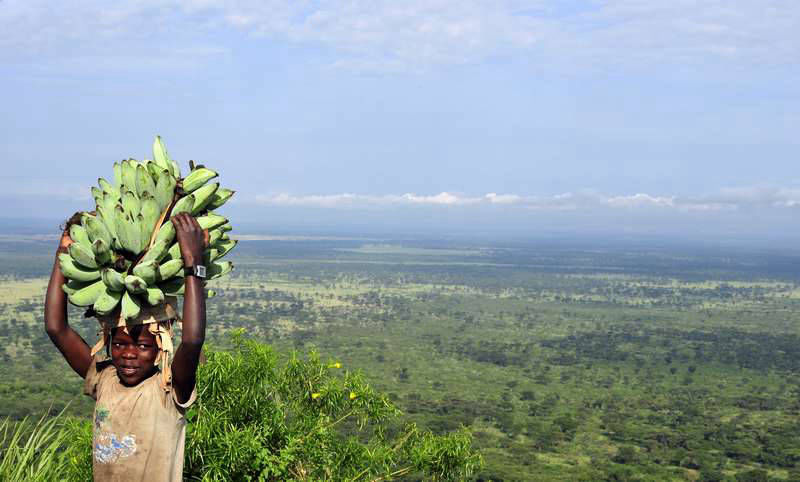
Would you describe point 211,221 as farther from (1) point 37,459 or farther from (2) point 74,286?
(1) point 37,459

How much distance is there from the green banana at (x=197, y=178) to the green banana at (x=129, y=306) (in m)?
0.76

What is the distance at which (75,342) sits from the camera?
482 centimetres

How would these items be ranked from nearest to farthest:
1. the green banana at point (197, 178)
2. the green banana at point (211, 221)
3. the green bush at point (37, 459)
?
the green banana at point (211, 221)
the green banana at point (197, 178)
the green bush at point (37, 459)

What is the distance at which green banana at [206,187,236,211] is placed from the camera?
477cm

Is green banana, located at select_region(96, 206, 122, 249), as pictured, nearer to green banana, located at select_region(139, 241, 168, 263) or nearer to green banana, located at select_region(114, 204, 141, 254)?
green banana, located at select_region(114, 204, 141, 254)

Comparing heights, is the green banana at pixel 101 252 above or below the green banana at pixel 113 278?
above

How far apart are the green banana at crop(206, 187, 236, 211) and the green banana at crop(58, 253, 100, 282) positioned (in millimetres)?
793

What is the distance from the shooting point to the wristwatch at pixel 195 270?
4.20 meters

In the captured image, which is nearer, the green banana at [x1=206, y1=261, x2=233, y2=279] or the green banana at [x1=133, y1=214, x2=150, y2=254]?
the green banana at [x1=133, y1=214, x2=150, y2=254]

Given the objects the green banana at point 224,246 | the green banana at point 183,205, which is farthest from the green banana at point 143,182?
the green banana at point 224,246

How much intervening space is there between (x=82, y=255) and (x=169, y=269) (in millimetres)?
490

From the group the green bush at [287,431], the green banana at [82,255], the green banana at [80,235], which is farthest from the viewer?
the green bush at [287,431]

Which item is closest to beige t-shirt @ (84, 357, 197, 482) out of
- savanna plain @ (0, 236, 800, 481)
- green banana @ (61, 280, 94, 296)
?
green banana @ (61, 280, 94, 296)

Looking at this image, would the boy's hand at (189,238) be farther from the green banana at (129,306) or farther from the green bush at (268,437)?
the green bush at (268,437)
